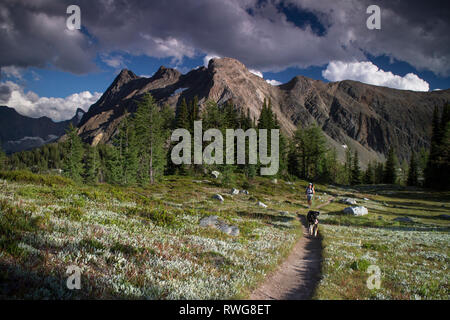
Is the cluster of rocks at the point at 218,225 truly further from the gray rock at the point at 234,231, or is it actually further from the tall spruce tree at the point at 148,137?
the tall spruce tree at the point at 148,137

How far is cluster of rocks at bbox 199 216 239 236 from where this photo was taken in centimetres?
1368

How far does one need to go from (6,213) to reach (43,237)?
8.57 feet

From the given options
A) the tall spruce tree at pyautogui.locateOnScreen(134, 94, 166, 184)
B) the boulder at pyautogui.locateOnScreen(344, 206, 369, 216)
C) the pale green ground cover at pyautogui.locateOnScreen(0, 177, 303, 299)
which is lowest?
the boulder at pyautogui.locateOnScreen(344, 206, 369, 216)

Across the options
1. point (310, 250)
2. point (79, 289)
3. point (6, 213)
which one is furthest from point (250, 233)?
point (6, 213)

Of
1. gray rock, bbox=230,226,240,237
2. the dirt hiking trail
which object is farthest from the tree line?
the dirt hiking trail

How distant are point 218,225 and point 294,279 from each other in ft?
21.0

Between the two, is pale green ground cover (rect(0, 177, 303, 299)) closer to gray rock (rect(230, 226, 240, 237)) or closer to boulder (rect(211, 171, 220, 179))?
gray rock (rect(230, 226, 240, 237))

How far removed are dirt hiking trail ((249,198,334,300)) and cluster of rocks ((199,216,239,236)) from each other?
3.52 m

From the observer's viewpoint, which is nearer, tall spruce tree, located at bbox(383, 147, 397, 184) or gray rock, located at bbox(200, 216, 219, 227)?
gray rock, located at bbox(200, 216, 219, 227)

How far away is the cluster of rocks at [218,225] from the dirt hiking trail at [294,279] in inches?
138

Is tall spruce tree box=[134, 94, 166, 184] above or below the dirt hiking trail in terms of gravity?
above

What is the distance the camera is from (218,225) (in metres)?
14.2

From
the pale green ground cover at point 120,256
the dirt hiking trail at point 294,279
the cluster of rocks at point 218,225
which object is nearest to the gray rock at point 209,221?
the cluster of rocks at point 218,225

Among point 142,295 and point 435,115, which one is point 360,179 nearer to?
point 435,115
